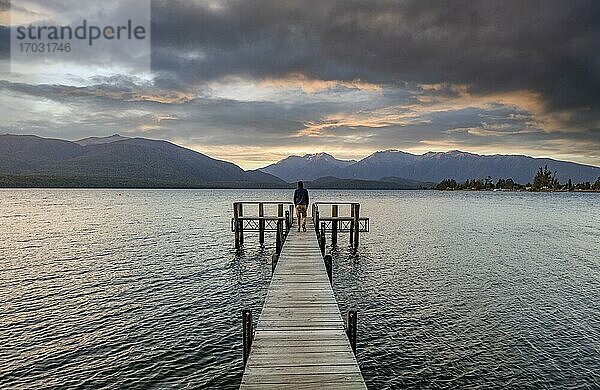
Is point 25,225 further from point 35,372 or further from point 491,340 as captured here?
point 491,340

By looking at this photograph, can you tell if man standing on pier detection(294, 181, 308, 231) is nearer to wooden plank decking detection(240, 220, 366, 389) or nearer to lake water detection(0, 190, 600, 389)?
lake water detection(0, 190, 600, 389)

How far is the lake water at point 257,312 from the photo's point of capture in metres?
12.4

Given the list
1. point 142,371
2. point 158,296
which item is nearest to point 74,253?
point 158,296

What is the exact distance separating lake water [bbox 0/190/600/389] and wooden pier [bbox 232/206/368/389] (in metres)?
2.93

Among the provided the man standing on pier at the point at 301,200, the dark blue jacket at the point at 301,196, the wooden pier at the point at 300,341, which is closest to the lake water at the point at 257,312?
the wooden pier at the point at 300,341

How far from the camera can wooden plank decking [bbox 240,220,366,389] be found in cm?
716

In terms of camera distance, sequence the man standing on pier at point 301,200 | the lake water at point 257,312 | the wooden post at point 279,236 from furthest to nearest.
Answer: the wooden post at point 279,236, the man standing on pier at point 301,200, the lake water at point 257,312

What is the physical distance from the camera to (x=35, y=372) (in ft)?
39.9

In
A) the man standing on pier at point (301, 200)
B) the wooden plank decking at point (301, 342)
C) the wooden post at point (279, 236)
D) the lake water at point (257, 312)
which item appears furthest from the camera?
the wooden post at point (279, 236)

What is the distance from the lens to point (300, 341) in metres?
8.90

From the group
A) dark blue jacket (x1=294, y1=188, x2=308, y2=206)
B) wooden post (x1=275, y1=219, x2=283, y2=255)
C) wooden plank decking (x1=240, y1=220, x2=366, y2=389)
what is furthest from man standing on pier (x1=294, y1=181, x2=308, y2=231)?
wooden plank decking (x1=240, y1=220, x2=366, y2=389)

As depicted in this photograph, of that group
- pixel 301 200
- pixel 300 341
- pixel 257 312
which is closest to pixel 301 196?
pixel 301 200

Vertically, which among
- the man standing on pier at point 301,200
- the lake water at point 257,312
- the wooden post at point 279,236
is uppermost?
the man standing on pier at point 301,200

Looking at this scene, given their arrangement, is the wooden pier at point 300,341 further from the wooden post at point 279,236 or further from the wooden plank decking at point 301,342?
the wooden post at point 279,236
